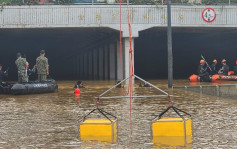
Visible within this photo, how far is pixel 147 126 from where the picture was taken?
13.6 meters

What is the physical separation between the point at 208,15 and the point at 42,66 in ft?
51.8

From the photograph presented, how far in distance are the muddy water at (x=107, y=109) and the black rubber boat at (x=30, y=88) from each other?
2.76m

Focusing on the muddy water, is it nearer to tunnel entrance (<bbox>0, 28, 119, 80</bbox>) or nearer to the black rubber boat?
the black rubber boat

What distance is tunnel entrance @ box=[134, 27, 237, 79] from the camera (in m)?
51.6

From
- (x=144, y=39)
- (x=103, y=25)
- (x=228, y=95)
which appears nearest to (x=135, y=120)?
(x=228, y=95)

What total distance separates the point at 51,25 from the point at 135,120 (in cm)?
2342

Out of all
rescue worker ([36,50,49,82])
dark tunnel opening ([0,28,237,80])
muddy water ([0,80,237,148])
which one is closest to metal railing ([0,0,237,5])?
dark tunnel opening ([0,28,237,80])

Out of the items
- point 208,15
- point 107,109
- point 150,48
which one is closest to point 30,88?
point 107,109

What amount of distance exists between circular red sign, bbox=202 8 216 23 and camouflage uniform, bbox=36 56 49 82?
15.2 metres

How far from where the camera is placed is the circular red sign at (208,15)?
126ft

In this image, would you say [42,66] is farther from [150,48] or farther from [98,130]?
[150,48]

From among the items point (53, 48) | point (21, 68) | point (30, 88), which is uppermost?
point (53, 48)

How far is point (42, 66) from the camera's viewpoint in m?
27.0

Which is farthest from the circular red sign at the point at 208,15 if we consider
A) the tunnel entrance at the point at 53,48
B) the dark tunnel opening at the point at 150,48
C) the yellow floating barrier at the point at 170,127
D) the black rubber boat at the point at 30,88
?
the yellow floating barrier at the point at 170,127
